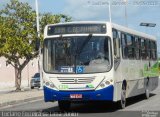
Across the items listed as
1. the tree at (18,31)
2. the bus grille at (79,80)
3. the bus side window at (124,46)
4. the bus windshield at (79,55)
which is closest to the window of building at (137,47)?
the bus side window at (124,46)

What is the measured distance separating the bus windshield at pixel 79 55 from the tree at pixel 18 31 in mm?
19401

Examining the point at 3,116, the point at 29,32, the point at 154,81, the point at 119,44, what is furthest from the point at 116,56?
the point at 29,32

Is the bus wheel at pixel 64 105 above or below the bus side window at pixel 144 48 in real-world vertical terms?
below

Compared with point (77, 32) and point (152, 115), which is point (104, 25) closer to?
point (77, 32)

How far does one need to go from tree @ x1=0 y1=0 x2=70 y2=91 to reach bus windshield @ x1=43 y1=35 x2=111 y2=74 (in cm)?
1940

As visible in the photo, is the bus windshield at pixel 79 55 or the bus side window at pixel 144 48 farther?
the bus side window at pixel 144 48

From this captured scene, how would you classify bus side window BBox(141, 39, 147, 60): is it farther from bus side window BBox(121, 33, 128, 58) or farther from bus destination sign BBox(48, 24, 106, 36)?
bus destination sign BBox(48, 24, 106, 36)

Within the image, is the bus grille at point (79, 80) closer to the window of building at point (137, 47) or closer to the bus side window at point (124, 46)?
the bus side window at point (124, 46)

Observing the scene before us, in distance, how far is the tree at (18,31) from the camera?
37.3 m

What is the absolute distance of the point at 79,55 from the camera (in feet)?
57.1

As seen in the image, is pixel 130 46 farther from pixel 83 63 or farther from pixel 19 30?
pixel 19 30

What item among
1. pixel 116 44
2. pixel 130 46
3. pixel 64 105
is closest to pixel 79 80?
pixel 116 44

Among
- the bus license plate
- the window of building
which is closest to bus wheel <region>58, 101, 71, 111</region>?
the bus license plate

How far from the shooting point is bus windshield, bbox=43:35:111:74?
17.2 m
